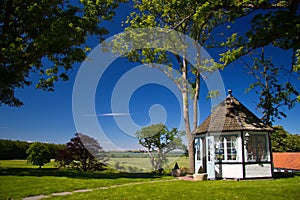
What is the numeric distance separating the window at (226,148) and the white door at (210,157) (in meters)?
0.23

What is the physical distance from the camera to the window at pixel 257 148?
13.6 m

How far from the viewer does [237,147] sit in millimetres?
13445

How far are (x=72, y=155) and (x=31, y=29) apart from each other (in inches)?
379

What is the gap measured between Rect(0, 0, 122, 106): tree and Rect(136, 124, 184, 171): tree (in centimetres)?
783

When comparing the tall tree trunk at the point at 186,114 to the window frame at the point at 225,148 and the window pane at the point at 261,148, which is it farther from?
the window pane at the point at 261,148

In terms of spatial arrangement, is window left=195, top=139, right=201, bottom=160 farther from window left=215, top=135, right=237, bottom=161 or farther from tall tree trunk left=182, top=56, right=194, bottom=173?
window left=215, top=135, right=237, bottom=161

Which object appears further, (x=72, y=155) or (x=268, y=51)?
(x=72, y=155)

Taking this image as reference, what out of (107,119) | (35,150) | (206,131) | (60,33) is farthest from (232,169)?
(35,150)

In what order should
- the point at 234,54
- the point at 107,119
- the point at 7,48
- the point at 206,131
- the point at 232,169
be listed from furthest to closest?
the point at 206,131, the point at 232,169, the point at 107,119, the point at 7,48, the point at 234,54

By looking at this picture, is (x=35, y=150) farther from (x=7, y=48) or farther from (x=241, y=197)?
(x=241, y=197)

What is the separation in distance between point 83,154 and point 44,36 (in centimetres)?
1009

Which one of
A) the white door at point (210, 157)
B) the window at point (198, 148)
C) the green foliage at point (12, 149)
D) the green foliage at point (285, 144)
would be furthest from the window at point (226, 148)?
the green foliage at point (285, 144)

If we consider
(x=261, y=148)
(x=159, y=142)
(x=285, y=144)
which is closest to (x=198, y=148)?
(x=261, y=148)

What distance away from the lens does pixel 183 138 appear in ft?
60.8
